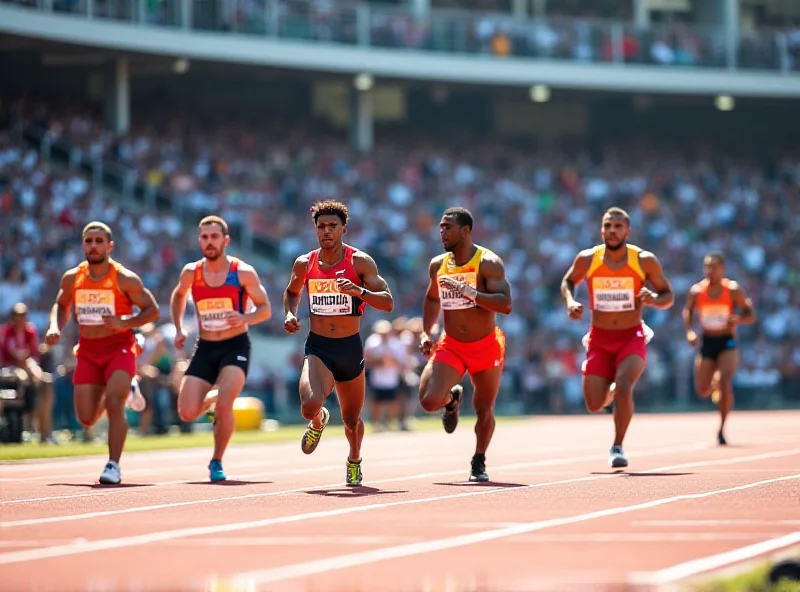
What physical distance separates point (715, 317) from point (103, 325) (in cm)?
929

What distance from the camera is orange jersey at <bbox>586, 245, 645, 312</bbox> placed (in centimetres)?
1628

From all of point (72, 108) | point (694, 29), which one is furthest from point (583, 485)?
point (694, 29)

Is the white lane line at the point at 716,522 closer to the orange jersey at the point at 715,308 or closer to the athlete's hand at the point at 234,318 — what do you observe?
the athlete's hand at the point at 234,318

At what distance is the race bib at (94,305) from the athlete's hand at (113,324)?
280 millimetres

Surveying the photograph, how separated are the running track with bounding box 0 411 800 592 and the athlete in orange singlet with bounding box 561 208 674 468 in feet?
2.71

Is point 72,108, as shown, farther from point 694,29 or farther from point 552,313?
point 694,29

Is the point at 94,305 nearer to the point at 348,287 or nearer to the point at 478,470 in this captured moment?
the point at 348,287

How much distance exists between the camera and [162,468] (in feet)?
58.7

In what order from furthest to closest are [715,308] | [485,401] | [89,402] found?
[715,308] → [89,402] → [485,401]

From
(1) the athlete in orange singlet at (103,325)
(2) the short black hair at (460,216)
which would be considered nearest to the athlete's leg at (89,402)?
(1) the athlete in orange singlet at (103,325)

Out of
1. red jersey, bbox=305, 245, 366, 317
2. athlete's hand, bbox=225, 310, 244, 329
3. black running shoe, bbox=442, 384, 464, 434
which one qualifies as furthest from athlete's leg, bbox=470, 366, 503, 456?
athlete's hand, bbox=225, 310, 244, 329

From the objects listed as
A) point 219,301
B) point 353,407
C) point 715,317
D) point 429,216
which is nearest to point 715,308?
point 715,317

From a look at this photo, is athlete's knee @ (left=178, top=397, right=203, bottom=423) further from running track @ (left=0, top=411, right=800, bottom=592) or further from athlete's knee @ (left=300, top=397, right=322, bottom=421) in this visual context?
athlete's knee @ (left=300, top=397, right=322, bottom=421)

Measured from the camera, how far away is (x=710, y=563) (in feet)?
26.2
